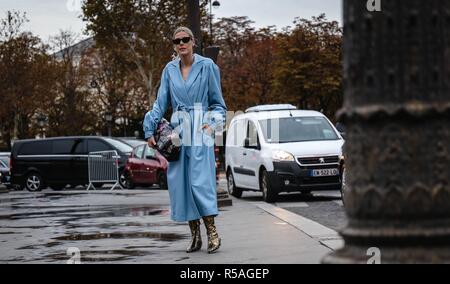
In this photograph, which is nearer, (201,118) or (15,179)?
(201,118)

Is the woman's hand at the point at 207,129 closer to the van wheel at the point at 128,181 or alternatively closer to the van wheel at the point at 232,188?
the van wheel at the point at 232,188

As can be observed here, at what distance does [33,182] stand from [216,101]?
1000 inches

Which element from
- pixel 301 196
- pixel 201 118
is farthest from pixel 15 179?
pixel 201 118

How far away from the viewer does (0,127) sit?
74125 mm

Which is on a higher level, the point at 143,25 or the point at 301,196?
the point at 143,25

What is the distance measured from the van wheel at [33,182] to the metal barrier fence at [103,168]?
2477 mm

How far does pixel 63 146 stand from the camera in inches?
1283

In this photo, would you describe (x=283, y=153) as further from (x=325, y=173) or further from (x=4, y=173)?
(x=4, y=173)

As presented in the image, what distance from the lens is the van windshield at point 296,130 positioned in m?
→ 19.1

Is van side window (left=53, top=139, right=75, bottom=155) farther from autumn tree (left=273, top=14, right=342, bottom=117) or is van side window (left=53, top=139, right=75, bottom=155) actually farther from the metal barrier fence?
autumn tree (left=273, top=14, right=342, bottom=117)

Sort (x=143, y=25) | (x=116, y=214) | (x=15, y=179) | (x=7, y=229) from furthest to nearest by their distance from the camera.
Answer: (x=143, y=25) → (x=15, y=179) → (x=116, y=214) → (x=7, y=229)

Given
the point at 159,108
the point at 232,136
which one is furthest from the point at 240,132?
the point at 159,108
